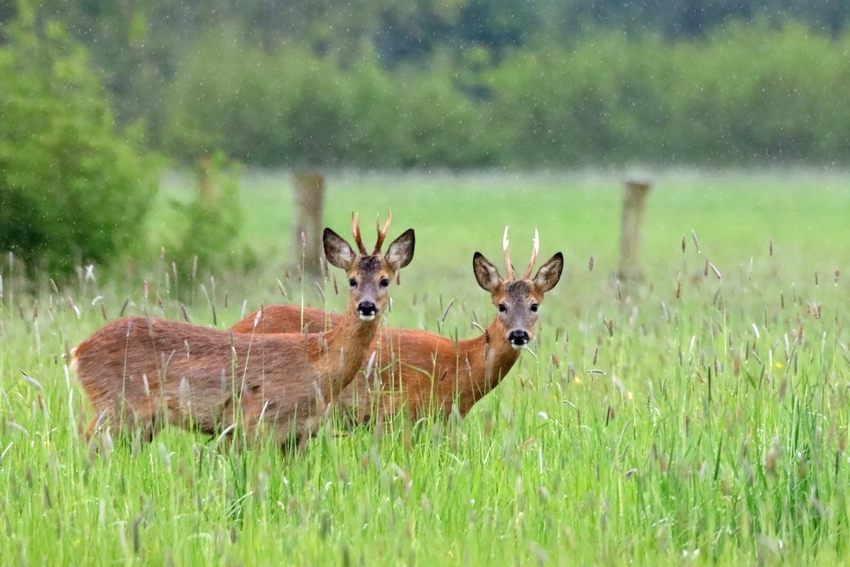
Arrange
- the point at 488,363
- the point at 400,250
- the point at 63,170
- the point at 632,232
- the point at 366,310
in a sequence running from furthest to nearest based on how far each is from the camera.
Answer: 1. the point at 632,232
2. the point at 63,170
3. the point at 488,363
4. the point at 400,250
5. the point at 366,310

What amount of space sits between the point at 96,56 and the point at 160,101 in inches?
74.7

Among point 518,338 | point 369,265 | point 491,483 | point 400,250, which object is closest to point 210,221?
point 400,250

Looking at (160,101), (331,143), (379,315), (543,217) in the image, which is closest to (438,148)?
(331,143)

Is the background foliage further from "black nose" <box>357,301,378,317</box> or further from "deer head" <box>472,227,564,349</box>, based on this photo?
"black nose" <box>357,301,378,317</box>

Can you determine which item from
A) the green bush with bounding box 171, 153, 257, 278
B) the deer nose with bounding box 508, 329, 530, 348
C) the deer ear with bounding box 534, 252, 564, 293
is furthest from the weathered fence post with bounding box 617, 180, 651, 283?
the deer nose with bounding box 508, 329, 530, 348

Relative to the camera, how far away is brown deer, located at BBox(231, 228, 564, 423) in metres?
6.01

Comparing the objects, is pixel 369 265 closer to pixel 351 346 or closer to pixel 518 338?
pixel 351 346

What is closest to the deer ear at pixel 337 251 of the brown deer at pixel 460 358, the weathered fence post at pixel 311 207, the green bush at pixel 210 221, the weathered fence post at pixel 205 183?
the brown deer at pixel 460 358

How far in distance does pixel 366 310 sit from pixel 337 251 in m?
0.49

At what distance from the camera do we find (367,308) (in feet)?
18.3

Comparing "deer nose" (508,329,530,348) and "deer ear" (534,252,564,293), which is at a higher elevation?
"deer ear" (534,252,564,293)

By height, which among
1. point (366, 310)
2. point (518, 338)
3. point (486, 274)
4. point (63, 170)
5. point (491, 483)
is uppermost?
point (63, 170)

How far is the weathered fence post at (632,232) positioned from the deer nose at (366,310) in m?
8.64

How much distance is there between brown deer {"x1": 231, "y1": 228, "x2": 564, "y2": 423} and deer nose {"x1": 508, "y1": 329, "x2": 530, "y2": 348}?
17mm
